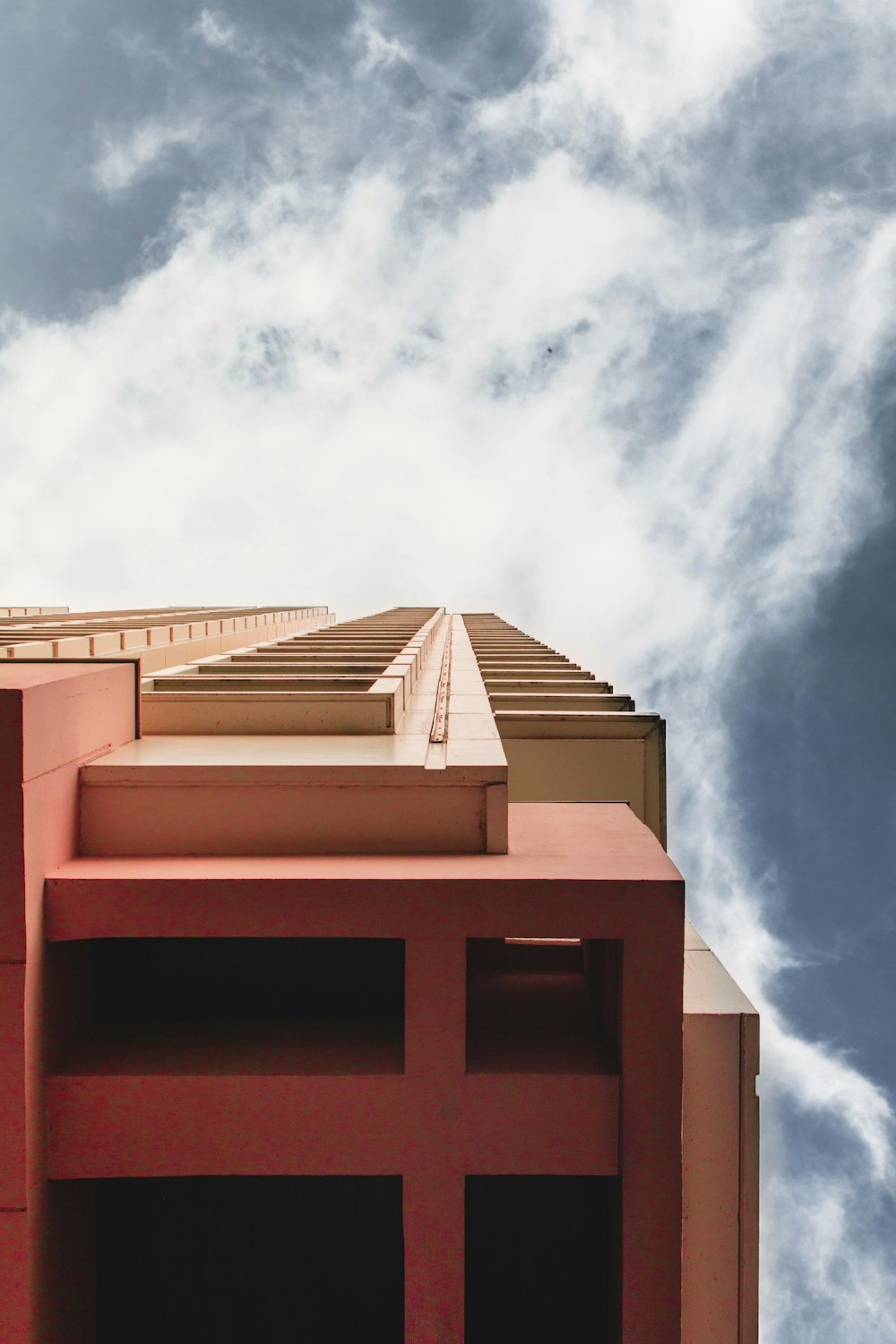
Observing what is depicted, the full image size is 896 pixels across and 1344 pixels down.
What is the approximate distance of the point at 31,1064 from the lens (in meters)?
5.79

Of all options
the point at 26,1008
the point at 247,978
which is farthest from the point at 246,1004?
the point at 26,1008

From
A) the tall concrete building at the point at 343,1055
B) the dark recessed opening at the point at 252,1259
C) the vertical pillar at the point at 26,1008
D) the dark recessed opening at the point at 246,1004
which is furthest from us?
the dark recessed opening at the point at 252,1259

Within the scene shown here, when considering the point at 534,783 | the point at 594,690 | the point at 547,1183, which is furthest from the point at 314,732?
the point at 594,690

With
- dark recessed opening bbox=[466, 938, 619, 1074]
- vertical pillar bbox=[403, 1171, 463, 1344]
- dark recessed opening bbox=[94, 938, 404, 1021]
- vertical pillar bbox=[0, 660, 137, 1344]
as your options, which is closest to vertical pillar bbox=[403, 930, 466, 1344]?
vertical pillar bbox=[403, 1171, 463, 1344]

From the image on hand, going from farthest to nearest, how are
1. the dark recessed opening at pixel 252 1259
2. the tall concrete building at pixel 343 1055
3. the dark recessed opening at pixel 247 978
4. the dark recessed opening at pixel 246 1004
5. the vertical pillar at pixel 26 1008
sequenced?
the dark recessed opening at pixel 247 978 < the dark recessed opening at pixel 252 1259 < the dark recessed opening at pixel 246 1004 < the tall concrete building at pixel 343 1055 < the vertical pillar at pixel 26 1008

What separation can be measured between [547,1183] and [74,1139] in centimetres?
453

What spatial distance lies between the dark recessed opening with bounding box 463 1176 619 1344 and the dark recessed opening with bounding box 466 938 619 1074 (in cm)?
169

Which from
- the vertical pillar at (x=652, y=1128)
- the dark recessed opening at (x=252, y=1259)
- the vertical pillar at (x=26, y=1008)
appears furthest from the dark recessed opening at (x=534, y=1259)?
the vertical pillar at (x=26, y=1008)

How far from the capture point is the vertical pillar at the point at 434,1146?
6102mm

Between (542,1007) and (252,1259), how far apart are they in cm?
375

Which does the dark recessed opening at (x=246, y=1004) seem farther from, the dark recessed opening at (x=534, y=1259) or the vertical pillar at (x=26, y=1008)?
the dark recessed opening at (x=534, y=1259)

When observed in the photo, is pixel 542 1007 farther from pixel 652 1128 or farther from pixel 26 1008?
pixel 26 1008

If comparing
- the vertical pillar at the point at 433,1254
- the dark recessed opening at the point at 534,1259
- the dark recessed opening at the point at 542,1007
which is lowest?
the dark recessed opening at the point at 534,1259

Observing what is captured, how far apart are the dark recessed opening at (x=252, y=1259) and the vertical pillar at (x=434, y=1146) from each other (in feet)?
4.58
